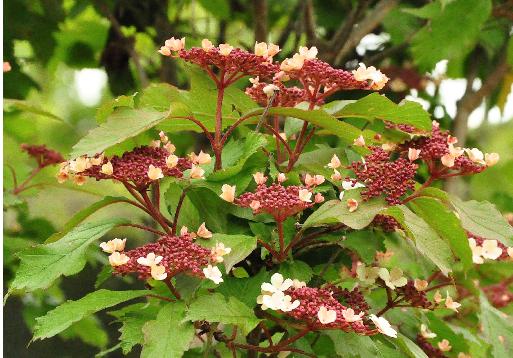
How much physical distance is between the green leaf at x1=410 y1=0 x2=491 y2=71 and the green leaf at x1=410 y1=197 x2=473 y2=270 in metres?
0.72

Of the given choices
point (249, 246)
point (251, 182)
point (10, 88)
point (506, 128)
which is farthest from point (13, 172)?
point (506, 128)

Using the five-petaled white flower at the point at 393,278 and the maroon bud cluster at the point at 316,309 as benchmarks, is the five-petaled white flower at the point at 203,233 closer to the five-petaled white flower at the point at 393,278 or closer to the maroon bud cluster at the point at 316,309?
the maroon bud cluster at the point at 316,309

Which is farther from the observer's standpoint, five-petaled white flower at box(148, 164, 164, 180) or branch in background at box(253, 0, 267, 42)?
branch in background at box(253, 0, 267, 42)

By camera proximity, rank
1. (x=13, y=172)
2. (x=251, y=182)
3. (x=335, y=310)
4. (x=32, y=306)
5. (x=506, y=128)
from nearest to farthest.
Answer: (x=335, y=310)
(x=251, y=182)
(x=13, y=172)
(x=32, y=306)
(x=506, y=128)

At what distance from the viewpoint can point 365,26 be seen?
1661 millimetres

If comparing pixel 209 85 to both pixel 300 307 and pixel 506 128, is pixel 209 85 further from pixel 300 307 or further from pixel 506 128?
pixel 506 128

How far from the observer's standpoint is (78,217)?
933mm

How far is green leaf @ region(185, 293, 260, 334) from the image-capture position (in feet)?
2.49

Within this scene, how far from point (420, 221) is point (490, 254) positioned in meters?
0.17

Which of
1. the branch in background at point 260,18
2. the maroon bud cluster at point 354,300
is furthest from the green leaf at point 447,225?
the branch in background at point 260,18

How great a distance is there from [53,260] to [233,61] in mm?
286

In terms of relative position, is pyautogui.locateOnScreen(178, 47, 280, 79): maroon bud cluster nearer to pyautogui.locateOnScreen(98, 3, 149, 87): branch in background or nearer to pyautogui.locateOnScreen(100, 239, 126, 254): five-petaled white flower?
pyautogui.locateOnScreen(100, 239, 126, 254): five-petaled white flower

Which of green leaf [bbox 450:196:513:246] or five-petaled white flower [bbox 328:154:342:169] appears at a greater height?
five-petaled white flower [bbox 328:154:342:169]

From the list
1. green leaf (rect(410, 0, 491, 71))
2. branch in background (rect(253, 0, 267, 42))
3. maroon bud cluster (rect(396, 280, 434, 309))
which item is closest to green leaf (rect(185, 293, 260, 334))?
maroon bud cluster (rect(396, 280, 434, 309))
